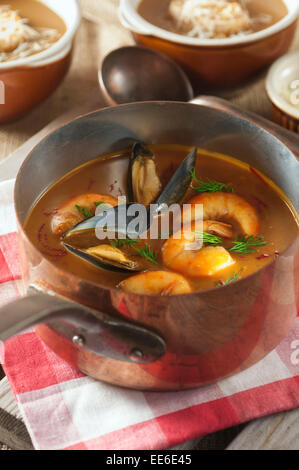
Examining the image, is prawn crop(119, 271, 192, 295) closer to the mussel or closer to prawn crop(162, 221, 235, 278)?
prawn crop(162, 221, 235, 278)

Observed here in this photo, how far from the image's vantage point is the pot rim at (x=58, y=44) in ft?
5.01

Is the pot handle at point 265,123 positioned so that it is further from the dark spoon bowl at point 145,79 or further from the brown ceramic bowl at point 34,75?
the brown ceramic bowl at point 34,75

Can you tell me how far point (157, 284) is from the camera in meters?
0.95

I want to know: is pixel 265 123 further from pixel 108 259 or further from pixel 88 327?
pixel 88 327

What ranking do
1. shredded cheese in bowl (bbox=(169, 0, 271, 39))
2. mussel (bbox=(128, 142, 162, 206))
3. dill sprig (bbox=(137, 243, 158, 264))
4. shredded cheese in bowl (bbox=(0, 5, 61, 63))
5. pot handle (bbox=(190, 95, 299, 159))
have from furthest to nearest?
shredded cheese in bowl (bbox=(169, 0, 271, 39)) → shredded cheese in bowl (bbox=(0, 5, 61, 63)) → pot handle (bbox=(190, 95, 299, 159)) → mussel (bbox=(128, 142, 162, 206)) → dill sprig (bbox=(137, 243, 158, 264))

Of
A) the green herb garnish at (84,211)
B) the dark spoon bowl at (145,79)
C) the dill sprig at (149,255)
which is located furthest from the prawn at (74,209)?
the dark spoon bowl at (145,79)

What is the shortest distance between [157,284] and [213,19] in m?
1.12

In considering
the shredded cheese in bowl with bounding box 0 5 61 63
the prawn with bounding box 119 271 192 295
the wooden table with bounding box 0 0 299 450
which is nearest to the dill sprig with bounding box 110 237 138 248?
the prawn with bounding box 119 271 192 295

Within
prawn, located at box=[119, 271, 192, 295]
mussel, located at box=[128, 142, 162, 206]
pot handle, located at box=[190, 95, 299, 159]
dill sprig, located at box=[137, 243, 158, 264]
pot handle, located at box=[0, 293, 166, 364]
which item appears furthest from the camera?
pot handle, located at box=[190, 95, 299, 159]

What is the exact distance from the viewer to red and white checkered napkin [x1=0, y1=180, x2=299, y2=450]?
3.11 ft

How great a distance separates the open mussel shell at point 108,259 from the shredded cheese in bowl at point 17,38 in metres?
0.85

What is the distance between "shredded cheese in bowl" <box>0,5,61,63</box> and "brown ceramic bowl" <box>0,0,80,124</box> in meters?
0.08

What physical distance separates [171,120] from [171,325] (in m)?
0.59

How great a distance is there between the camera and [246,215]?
3.72 feet
